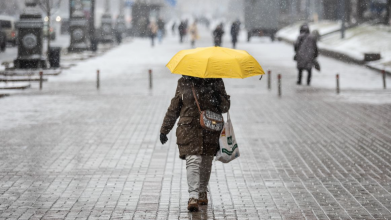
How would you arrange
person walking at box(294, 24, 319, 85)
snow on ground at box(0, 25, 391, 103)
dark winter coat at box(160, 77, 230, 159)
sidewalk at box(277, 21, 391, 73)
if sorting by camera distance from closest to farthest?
1. dark winter coat at box(160, 77, 230, 159)
2. person walking at box(294, 24, 319, 85)
3. snow on ground at box(0, 25, 391, 103)
4. sidewalk at box(277, 21, 391, 73)

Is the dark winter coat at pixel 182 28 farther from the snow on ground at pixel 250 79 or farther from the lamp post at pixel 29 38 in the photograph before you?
the lamp post at pixel 29 38

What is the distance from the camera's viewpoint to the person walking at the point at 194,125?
22.5ft

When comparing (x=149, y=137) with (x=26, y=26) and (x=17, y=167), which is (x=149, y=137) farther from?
(x=26, y=26)

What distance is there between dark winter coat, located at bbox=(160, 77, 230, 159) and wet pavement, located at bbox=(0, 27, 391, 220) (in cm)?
65

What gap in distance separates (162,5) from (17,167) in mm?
53252

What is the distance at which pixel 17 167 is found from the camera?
9.22m

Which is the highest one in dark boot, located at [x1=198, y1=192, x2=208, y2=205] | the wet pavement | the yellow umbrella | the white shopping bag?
the yellow umbrella

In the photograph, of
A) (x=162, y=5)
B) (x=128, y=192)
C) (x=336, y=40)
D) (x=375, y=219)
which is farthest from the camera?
(x=162, y=5)

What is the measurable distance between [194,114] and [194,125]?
10 centimetres

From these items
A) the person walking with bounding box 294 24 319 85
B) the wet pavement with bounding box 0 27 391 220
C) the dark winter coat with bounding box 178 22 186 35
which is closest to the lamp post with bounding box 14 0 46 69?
the wet pavement with bounding box 0 27 391 220

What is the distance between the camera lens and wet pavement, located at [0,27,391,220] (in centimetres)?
721

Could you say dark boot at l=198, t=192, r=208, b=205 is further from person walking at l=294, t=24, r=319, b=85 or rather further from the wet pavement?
person walking at l=294, t=24, r=319, b=85

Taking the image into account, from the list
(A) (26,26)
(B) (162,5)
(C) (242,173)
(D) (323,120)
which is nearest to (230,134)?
(C) (242,173)

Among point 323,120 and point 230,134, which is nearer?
point 230,134
